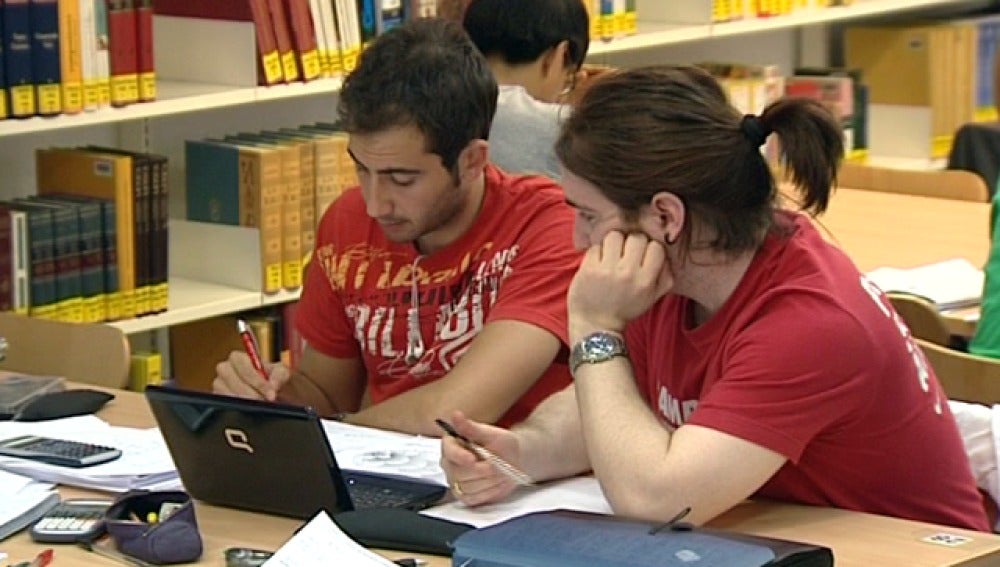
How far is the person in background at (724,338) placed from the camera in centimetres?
217

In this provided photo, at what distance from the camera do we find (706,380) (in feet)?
7.51

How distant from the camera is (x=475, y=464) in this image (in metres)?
2.27

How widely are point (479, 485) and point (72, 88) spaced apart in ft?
6.06

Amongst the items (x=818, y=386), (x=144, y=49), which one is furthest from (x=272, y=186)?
(x=818, y=386)

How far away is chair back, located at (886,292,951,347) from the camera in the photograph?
3430 mm

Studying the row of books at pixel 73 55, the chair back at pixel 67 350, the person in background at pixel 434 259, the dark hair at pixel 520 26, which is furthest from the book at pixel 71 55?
the person in background at pixel 434 259

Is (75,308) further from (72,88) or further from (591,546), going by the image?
(591,546)

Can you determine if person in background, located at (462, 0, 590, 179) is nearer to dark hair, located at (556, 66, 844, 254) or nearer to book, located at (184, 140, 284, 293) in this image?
book, located at (184, 140, 284, 293)

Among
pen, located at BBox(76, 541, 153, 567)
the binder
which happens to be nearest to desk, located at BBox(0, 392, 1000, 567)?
pen, located at BBox(76, 541, 153, 567)

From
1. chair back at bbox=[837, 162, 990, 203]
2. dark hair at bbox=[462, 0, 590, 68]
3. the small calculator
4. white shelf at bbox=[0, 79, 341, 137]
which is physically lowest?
the small calculator

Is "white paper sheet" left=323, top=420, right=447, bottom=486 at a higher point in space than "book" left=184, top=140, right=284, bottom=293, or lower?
lower

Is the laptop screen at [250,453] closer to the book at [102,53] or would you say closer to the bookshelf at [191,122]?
the bookshelf at [191,122]

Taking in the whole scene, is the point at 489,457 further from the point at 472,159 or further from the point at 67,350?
the point at 67,350

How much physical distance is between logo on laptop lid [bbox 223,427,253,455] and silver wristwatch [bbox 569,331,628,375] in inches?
14.9
